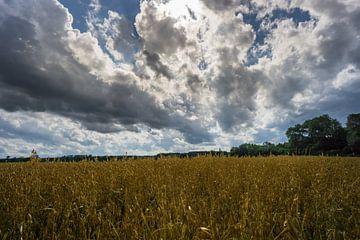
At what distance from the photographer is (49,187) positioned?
6.59 metres

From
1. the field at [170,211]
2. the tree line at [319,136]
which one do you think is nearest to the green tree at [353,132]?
the tree line at [319,136]

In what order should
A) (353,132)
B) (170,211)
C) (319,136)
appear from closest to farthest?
1. (170,211)
2. (353,132)
3. (319,136)

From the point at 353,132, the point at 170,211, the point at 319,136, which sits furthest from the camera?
the point at 319,136

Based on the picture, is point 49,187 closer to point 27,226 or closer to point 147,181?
point 147,181

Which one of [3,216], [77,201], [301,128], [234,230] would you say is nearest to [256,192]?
[234,230]

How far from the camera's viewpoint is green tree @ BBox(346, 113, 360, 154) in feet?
187

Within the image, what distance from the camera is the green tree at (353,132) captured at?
5700cm

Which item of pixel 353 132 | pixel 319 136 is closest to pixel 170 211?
pixel 353 132

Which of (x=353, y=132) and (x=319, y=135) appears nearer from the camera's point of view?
(x=353, y=132)

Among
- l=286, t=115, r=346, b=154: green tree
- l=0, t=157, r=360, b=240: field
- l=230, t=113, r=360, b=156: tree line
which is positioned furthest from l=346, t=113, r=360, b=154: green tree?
l=0, t=157, r=360, b=240: field

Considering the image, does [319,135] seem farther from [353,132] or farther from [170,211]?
[170,211]

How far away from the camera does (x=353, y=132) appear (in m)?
59.2

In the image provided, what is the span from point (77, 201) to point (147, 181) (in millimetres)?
1944

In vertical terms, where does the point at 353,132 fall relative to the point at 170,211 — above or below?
above
